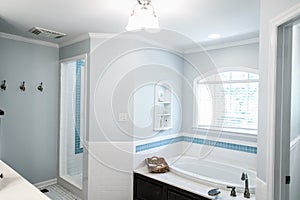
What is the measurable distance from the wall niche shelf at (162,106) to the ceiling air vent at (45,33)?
5.52ft

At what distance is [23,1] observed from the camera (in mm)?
2082

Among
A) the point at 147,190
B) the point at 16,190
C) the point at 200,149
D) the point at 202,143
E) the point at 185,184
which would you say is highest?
the point at 16,190

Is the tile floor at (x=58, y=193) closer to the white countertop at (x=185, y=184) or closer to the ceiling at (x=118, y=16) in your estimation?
the white countertop at (x=185, y=184)

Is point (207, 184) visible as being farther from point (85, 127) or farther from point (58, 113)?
point (58, 113)

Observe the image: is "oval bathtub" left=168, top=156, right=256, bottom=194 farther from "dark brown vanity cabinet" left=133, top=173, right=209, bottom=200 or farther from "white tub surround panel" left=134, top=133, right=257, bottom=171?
"dark brown vanity cabinet" left=133, top=173, right=209, bottom=200

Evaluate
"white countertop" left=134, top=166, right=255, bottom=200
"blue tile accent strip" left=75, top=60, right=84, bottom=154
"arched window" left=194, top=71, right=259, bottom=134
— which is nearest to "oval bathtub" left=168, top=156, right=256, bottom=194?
"white countertop" left=134, top=166, right=255, bottom=200

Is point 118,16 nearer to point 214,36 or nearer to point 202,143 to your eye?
point 214,36

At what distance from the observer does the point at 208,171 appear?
374 cm

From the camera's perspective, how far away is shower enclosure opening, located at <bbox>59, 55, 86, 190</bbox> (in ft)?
12.4

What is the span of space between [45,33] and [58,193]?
244cm

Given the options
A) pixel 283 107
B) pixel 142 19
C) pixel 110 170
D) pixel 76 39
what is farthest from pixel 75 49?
pixel 283 107

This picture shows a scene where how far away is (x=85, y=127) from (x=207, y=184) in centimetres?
186

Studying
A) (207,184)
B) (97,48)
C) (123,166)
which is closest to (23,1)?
(97,48)

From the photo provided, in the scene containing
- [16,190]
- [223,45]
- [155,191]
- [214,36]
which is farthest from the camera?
[223,45]
